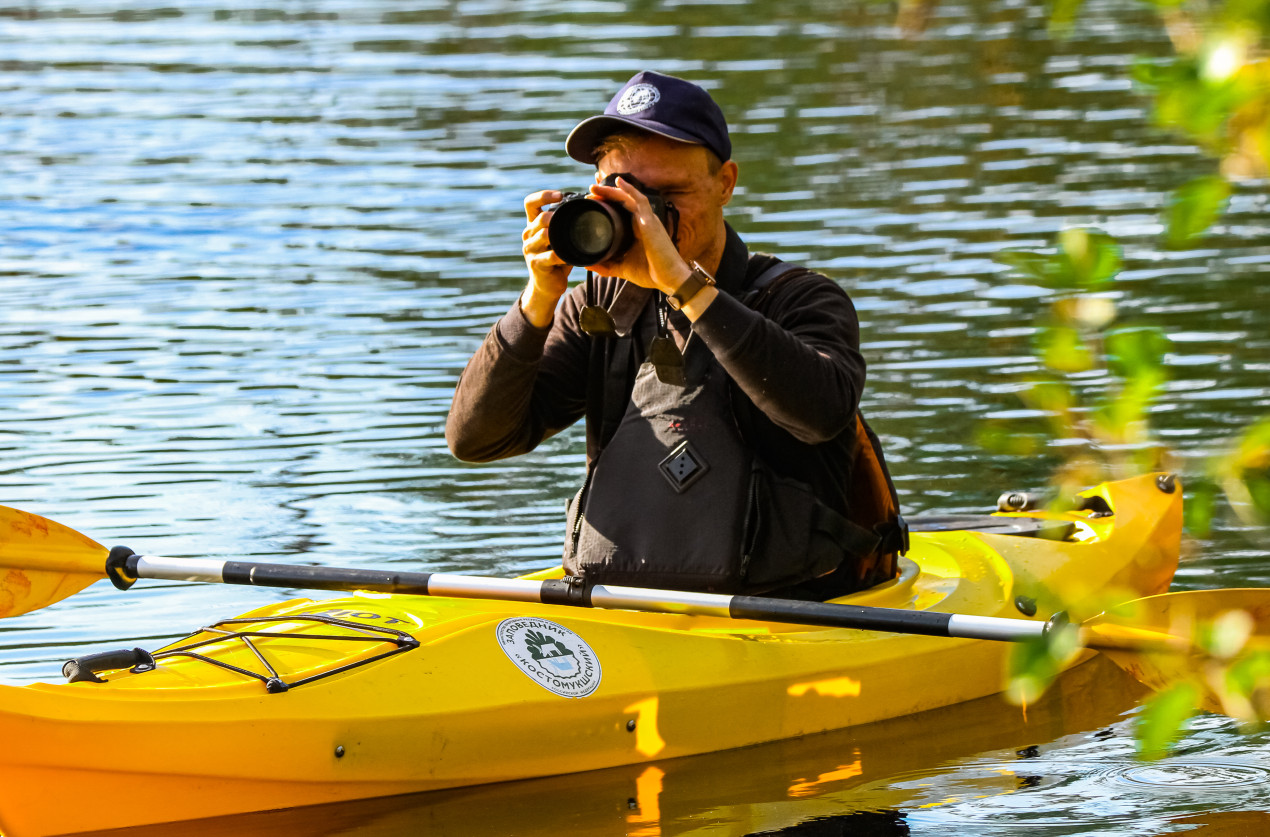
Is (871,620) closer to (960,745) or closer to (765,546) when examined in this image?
(765,546)

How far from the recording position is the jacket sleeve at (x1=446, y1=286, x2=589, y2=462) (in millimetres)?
3584

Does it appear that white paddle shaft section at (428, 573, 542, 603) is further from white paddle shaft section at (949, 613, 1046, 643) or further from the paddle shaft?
white paddle shaft section at (949, 613, 1046, 643)

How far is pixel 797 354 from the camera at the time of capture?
3.37 meters

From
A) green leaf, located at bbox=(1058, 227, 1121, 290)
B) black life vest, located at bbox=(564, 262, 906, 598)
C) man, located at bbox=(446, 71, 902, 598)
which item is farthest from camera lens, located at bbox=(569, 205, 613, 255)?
green leaf, located at bbox=(1058, 227, 1121, 290)

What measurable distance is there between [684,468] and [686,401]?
0.46 ft

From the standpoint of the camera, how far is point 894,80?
14.8m

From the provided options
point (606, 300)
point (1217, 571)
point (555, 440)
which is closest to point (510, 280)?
point (555, 440)

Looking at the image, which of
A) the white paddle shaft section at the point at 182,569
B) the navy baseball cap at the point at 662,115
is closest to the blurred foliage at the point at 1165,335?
the navy baseball cap at the point at 662,115

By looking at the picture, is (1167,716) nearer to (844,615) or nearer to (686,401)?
(844,615)

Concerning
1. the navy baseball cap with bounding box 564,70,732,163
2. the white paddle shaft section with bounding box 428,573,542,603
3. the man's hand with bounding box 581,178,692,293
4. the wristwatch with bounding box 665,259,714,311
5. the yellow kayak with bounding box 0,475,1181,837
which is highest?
the navy baseball cap with bounding box 564,70,732,163

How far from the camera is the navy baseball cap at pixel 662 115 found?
137 inches

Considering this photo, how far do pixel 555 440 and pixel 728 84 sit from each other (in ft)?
26.9

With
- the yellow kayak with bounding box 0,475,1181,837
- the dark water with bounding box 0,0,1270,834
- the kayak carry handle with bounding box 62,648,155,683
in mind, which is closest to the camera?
the yellow kayak with bounding box 0,475,1181,837

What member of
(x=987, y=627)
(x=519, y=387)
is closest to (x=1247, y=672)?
(x=987, y=627)
